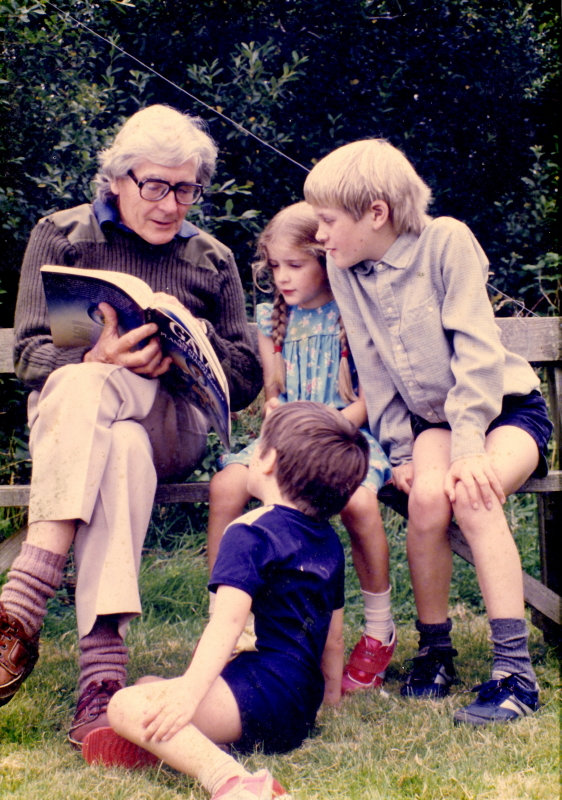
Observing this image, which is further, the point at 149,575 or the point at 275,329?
the point at 149,575

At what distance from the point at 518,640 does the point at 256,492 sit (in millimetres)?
748

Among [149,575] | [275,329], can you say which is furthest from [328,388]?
[149,575]

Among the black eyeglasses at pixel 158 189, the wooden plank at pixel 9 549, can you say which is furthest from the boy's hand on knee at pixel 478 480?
the wooden plank at pixel 9 549

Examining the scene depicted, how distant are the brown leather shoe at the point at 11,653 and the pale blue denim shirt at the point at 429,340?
116cm

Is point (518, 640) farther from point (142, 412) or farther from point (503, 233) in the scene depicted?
point (503, 233)

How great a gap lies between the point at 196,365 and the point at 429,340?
2.28 ft

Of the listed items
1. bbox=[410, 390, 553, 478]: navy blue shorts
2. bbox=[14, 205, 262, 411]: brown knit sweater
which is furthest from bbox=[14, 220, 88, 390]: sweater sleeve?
bbox=[410, 390, 553, 478]: navy blue shorts

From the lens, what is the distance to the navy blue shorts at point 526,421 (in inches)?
90.1

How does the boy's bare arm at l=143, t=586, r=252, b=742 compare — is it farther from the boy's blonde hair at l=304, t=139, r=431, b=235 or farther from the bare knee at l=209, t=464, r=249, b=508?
the boy's blonde hair at l=304, t=139, r=431, b=235

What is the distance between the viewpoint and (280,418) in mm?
1935

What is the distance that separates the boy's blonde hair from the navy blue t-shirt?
3.13ft

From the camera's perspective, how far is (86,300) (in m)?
2.13

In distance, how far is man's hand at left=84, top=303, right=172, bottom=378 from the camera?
2150 mm

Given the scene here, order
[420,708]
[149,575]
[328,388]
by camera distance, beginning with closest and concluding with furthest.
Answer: [420,708] → [328,388] → [149,575]
